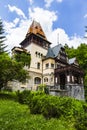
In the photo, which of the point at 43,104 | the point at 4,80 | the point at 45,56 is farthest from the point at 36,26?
the point at 43,104

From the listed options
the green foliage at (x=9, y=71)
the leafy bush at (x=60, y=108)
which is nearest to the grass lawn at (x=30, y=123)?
the leafy bush at (x=60, y=108)

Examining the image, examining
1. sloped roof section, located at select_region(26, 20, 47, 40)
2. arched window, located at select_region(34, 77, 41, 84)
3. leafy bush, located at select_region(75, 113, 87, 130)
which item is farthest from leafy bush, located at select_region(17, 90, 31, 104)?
sloped roof section, located at select_region(26, 20, 47, 40)

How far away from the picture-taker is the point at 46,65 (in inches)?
1855

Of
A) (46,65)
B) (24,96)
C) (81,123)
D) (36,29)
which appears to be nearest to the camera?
(81,123)

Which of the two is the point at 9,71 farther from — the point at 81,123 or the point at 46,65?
the point at 46,65

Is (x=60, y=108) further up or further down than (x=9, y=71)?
further down

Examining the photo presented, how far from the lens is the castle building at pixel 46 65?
4347cm

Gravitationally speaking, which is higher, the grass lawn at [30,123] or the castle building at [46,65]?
the castle building at [46,65]

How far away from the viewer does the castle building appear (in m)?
43.5

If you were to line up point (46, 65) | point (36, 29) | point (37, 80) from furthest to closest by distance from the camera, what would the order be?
point (36, 29) → point (46, 65) → point (37, 80)

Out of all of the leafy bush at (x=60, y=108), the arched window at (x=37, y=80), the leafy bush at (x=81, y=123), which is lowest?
the leafy bush at (x=81, y=123)

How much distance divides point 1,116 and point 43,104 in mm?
3272

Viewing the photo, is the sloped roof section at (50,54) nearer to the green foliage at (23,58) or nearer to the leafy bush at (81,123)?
the green foliage at (23,58)

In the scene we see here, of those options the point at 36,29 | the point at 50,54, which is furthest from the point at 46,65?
the point at 36,29
